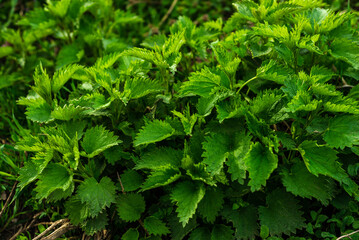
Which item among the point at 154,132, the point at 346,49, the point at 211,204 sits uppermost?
the point at 346,49

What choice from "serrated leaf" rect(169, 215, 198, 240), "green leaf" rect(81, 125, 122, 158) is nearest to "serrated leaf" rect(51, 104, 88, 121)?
"green leaf" rect(81, 125, 122, 158)

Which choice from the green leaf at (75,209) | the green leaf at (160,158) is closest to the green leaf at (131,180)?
the green leaf at (160,158)

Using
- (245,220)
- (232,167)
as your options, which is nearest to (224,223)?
(245,220)

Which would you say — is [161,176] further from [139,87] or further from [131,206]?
[139,87]

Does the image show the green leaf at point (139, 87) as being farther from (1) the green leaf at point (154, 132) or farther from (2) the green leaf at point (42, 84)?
(2) the green leaf at point (42, 84)

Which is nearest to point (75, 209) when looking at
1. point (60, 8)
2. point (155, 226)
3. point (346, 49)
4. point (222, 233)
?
point (155, 226)
